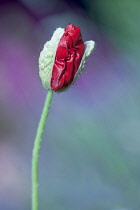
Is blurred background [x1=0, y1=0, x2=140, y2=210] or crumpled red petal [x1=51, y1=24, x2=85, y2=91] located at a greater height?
blurred background [x1=0, y1=0, x2=140, y2=210]

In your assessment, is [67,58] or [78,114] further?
[78,114]

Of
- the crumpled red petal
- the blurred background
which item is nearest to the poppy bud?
the crumpled red petal

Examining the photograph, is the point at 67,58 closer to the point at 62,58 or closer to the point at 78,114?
the point at 62,58

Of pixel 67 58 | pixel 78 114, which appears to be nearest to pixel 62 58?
pixel 67 58

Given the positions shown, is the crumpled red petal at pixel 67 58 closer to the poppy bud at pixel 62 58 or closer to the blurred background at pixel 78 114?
the poppy bud at pixel 62 58

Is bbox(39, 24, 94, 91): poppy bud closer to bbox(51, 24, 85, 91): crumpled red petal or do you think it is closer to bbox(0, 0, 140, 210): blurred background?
bbox(51, 24, 85, 91): crumpled red petal

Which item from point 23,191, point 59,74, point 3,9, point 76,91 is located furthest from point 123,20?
point 59,74

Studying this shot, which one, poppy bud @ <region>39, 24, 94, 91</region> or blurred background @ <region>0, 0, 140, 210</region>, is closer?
poppy bud @ <region>39, 24, 94, 91</region>
